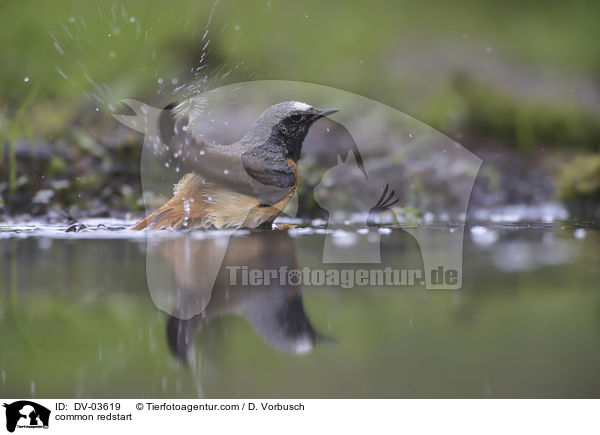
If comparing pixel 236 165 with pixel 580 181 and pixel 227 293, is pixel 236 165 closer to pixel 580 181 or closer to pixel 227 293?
pixel 227 293

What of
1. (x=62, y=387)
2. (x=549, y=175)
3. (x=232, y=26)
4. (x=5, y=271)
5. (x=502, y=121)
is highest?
(x=232, y=26)

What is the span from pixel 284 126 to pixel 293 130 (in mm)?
48

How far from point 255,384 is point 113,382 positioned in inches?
12.9

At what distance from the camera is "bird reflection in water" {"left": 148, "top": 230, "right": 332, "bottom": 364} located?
1.49m

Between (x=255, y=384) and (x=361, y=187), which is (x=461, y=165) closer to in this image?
(x=361, y=187)

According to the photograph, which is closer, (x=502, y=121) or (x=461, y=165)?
(x=461, y=165)

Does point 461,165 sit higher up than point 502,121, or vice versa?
point 502,121

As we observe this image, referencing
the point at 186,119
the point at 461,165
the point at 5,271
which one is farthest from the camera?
the point at 461,165

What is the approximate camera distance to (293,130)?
262 cm

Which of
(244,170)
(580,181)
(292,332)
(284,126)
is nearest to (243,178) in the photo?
(244,170)

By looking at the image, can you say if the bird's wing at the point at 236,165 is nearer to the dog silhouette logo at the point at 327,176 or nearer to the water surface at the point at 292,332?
the dog silhouette logo at the point at 327,176

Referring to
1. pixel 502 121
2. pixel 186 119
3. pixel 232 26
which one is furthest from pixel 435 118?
pixel 186 119

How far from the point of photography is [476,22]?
14.2ft
